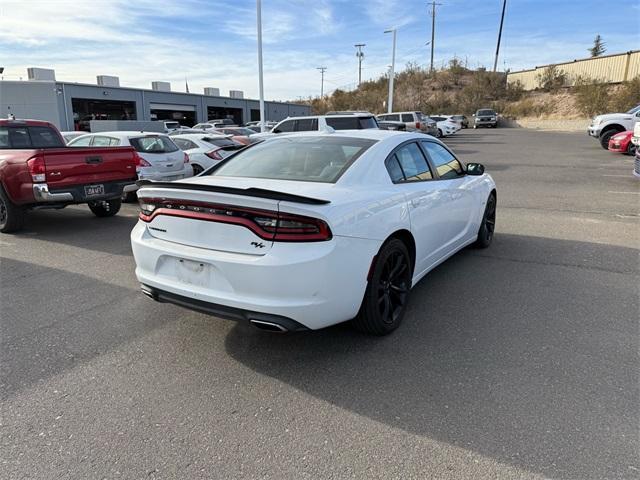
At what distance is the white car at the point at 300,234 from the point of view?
3.00m

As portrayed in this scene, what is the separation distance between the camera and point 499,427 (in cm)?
265

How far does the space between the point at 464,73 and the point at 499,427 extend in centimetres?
8305

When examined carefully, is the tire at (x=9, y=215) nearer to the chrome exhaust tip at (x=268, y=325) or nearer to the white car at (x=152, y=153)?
the white car at (x=152, y=153)

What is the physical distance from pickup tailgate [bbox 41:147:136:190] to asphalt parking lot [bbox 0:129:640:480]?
215cm

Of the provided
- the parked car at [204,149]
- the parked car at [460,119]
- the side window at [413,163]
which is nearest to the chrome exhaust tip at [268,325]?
the side window at [413,163]

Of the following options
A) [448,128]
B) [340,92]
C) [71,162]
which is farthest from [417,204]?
[340,92]

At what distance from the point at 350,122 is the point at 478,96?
199 feet

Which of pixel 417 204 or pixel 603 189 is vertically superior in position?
pixel 417 204

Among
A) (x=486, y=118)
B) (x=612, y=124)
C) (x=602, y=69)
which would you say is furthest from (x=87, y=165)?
(x=602, y=69)

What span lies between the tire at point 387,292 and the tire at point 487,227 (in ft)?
8.03

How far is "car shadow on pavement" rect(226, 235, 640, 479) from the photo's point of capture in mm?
2557

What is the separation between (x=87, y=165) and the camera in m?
7.41

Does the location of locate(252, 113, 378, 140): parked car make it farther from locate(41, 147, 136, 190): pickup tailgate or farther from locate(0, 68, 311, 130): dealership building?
locate(0, 68, 311, 130): dealership building

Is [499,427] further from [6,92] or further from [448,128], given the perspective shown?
[6,92]
